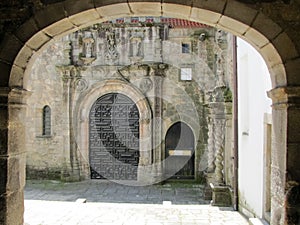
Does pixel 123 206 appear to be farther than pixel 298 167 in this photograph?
Yes

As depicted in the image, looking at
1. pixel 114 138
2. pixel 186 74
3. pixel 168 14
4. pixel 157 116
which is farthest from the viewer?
pixel 114 138

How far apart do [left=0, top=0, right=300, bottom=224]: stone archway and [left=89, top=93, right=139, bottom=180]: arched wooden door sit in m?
7.90

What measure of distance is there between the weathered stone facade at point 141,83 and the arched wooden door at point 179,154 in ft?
0.67

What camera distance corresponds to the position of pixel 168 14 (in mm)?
3213

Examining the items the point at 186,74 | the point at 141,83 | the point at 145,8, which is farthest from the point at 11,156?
the point at 186,74

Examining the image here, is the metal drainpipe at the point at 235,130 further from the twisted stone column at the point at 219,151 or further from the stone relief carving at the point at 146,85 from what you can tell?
the stone relief carving at the point at 146,85

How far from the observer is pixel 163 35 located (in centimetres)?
1095

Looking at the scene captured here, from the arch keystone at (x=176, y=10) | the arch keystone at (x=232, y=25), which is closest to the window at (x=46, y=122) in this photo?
the arch keystone at (x=176, y=10)

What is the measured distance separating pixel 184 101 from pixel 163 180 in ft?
9.31

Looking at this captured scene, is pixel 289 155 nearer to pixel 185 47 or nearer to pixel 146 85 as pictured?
pixel 146 85

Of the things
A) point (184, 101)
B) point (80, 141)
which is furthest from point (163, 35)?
point (80, 141)

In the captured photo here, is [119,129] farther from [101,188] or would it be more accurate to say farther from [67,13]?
[67,13]

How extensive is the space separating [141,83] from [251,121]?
5621mm

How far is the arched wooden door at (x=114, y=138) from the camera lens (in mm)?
11070
